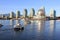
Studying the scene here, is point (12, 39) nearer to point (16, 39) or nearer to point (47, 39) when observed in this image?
point (16, 39)

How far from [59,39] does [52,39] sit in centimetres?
156

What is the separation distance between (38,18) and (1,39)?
162381 mm

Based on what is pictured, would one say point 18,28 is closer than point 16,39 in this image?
No

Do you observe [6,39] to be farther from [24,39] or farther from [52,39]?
[52,39]

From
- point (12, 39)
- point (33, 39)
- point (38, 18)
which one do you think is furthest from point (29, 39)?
point (38, 18)

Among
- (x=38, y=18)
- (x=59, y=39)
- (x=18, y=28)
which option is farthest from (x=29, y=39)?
A: (x=38, y=18)

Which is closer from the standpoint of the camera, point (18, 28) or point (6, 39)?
point (6, 39)

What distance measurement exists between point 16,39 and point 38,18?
16224 centimetres

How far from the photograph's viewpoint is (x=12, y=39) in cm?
3762

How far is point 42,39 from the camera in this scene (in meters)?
38.0

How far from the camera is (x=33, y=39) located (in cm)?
3766

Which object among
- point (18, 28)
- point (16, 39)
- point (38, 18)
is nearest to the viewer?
point (16, 39)

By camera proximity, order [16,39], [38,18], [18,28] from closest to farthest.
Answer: [16,39] < [18,28] < [38,18]

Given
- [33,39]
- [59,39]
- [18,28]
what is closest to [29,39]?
[33,39]
